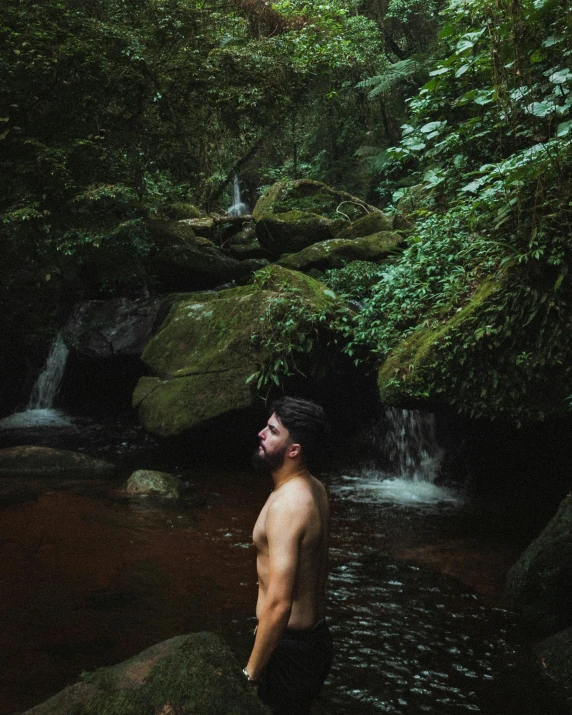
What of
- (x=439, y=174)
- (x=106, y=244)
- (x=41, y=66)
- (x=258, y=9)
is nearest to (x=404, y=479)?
(x=439, y=174)

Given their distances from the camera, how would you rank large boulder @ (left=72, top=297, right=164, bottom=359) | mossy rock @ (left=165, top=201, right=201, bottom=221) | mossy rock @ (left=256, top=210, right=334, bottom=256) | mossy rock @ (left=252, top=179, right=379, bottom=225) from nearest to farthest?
large boulder @ (left=72, top=297, right=164, bottom=359), mossy rock @ (left=256, top=210, right=334, bottom=256), mossy rock @ (left=252, top=179, right=379, bottom=225), mossy rock @ (left=165, top=201, right=201, bottom=221)

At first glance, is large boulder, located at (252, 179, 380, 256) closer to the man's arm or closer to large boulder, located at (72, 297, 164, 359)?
large boulder, located at (72, 297, 164, 359)

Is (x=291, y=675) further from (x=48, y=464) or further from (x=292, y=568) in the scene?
(x=48, y=464)

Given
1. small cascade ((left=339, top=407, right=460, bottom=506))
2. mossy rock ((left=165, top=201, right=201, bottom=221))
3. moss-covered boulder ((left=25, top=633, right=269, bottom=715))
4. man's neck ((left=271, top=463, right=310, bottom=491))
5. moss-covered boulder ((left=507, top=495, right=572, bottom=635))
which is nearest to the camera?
moss-covered boulder ((left=25, top=633, right=269, bottom=715))

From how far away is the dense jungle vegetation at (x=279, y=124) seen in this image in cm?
537

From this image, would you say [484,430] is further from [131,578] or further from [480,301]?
[131,578]

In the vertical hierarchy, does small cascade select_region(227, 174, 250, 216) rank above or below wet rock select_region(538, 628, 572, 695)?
above

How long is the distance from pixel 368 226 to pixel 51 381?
6.84 metres

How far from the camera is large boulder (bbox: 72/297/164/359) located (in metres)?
10.9

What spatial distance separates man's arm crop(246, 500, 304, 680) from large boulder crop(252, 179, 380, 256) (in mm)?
10250

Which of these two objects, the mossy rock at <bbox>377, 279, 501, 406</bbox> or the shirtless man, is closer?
the shirtless man

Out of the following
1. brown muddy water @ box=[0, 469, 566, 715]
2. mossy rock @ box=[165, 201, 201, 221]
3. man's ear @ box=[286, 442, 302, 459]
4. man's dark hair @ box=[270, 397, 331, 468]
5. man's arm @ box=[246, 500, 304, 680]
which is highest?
mossy rock @ box=[165, 201, 201, 221]

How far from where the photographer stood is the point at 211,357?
335 inches

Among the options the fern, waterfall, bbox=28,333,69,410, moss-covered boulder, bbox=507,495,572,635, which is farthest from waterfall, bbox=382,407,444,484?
the fern
